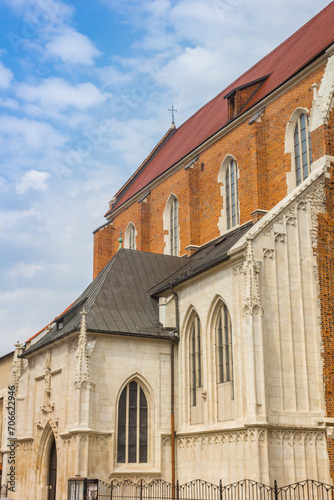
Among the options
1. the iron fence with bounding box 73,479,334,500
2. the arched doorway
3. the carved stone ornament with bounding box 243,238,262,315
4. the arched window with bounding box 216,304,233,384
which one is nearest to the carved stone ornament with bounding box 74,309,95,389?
the iron fence with bounding box 73,479,334,500

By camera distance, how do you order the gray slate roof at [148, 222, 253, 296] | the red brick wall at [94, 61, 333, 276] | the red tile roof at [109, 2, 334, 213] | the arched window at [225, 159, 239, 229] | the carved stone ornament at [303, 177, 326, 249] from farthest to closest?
the arched window at [225, 159, 239, 229]
the red tile roof at [109, 2, 334, 213]
the red brick wall at [94, 61, 333, 276]
the gray slate roof at [148, 222, 253, 296]
the carved stone ornament at [303, 177, 326, 249]

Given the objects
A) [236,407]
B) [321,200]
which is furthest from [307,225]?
[236,407]

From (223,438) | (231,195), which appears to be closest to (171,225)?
(231,195)

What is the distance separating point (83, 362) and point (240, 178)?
9.96m

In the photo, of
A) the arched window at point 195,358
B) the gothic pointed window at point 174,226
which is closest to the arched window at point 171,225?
the gothic pointed window at point 174,226

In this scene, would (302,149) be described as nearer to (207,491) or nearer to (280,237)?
(280,237)

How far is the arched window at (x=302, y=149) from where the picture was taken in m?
22.9

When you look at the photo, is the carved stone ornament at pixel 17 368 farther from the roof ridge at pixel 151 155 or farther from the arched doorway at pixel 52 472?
the roof ridge at pixel 151 155

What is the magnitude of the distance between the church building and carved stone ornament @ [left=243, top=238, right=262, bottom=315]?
0.13ft

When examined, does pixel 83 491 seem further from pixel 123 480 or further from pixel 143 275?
pixel 143 275

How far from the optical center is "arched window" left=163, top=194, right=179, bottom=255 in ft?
100

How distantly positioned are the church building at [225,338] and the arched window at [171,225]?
6.38 ft

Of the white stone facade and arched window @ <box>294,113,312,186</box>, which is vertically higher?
arched window @ <box>294,113,312,186</box>

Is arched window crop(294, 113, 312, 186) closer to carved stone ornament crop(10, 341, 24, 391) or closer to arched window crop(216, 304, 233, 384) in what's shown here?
arched window crop(216, 304, 233, 384)
